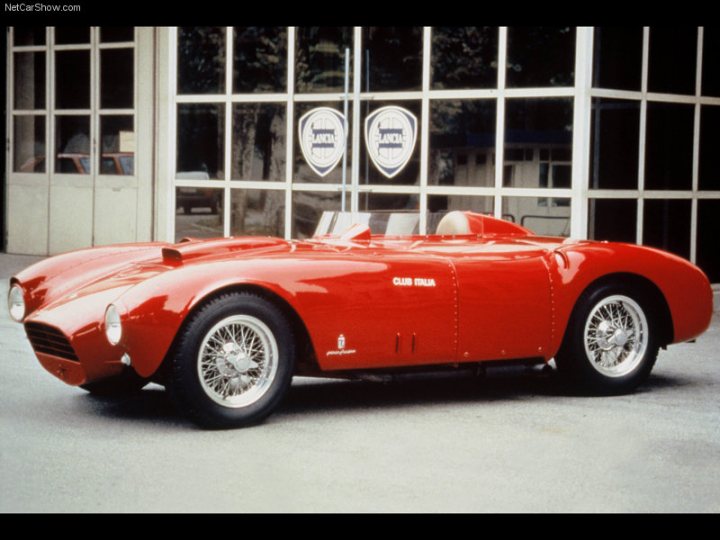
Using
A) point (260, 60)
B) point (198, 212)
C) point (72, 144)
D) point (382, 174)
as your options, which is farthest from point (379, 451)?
point (72, 144)

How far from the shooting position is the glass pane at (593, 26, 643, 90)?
12258 millimetres

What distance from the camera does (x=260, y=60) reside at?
565 inches

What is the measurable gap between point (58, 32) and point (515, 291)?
40.0 feet

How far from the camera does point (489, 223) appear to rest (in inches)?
281

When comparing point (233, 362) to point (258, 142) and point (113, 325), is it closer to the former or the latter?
point (113, 325)

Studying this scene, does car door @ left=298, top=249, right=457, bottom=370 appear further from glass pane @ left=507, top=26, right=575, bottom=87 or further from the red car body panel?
glass pane @ left=507, top=26, right=575, bottom=87

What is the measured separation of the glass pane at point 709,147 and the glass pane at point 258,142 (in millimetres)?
5123

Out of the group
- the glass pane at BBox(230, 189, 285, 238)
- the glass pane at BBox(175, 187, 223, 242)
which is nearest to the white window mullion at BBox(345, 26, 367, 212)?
the glass pane at BBox(230, 189, 285, 238)

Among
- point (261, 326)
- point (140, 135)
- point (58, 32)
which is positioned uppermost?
point (58, 32)

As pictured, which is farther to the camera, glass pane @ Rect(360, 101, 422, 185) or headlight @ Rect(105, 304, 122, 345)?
glass pane @ Rect(360, 101, 422, 185)

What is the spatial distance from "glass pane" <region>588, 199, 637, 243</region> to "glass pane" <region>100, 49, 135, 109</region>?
702cm

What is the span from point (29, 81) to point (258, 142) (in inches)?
190

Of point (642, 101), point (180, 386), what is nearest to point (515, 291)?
point (180, 386)
